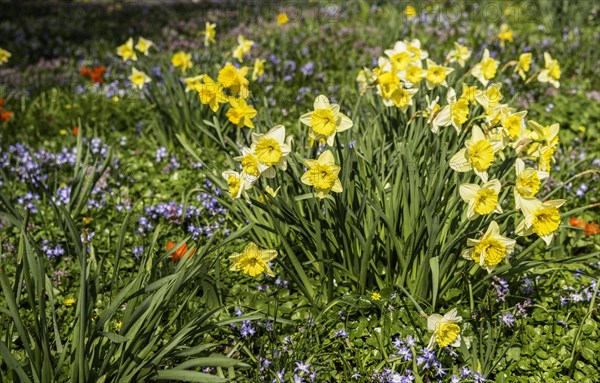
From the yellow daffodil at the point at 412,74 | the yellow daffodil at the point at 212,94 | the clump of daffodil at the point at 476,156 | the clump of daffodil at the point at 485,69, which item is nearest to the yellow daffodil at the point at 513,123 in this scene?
the clump of daffodil at the point at 476,156

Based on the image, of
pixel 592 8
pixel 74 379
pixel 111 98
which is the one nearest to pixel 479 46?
pixel 592 8

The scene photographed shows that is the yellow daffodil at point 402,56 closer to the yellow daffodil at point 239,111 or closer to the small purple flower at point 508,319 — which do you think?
the yellow daffodil at point 239,111

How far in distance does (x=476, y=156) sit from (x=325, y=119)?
648mm

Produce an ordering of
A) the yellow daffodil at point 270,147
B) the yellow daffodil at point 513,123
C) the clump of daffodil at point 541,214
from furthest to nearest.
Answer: the yellow daffodil at point 513,123 < the yellow daffodil at point 270,147 < the clump of daffodil at point 541,214

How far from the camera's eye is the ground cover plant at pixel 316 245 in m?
2.13

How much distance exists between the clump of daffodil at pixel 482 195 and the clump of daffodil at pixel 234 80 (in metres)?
1.09

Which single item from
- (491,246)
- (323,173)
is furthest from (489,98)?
(323,173)

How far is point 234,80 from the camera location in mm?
2494

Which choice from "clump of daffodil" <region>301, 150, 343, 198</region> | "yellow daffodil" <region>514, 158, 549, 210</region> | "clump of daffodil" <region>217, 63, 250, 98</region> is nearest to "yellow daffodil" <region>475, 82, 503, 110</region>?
"yellow daffodil" <region>514, 158, 549, 210</region>

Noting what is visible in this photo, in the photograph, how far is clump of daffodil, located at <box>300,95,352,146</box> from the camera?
227 cm

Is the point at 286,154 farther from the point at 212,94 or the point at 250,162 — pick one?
the point at 212,94

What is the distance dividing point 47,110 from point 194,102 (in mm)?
1738

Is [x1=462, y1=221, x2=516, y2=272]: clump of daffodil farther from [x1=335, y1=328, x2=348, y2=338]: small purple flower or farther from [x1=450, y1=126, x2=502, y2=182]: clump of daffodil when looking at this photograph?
[x1=335, y1=328, x2=348, y2=338]: small purple flower

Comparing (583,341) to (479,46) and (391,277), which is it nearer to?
(391,277)
